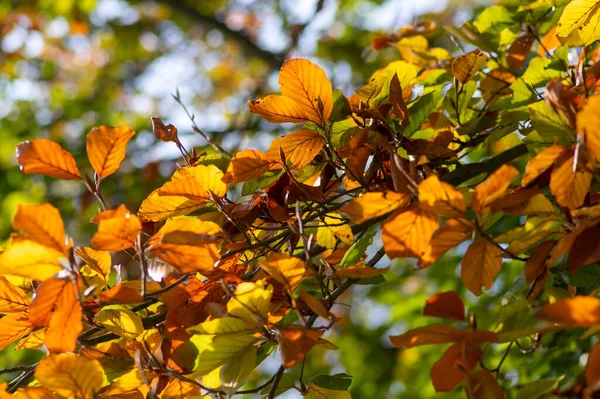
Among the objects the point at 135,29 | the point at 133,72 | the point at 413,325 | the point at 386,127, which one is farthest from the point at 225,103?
the point at 386,127

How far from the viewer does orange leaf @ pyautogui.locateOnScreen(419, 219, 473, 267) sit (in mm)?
672

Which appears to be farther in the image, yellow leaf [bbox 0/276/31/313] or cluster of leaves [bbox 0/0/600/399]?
yellow leaf [bbox 0/276/31/313]

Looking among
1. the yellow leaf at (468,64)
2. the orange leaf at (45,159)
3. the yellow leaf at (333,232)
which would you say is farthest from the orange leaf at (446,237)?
the orange leaf at (45,159)

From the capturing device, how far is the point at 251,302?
0.69 metres

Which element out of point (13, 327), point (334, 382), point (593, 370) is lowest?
point (334, 382)

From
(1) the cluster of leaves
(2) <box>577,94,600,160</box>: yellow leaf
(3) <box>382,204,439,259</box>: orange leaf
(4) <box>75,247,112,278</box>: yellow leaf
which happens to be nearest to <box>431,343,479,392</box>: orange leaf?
(1) the cluster of leaves

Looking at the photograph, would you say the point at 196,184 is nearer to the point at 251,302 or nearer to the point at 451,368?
the point at 251,302

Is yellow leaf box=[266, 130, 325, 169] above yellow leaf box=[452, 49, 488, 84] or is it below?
below

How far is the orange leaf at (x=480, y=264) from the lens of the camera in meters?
0.74

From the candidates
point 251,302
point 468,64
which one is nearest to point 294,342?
point 251,302

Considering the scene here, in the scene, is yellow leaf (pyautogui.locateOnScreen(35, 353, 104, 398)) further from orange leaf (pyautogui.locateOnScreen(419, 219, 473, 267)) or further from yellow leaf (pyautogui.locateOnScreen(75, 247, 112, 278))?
→ orange leaf (pyautogui.locateOnScreen(419, 219, 473, 267))

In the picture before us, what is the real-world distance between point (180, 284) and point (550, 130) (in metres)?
0.48

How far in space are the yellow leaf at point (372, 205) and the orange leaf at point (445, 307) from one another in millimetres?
111

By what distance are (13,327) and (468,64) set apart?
2.41ft
